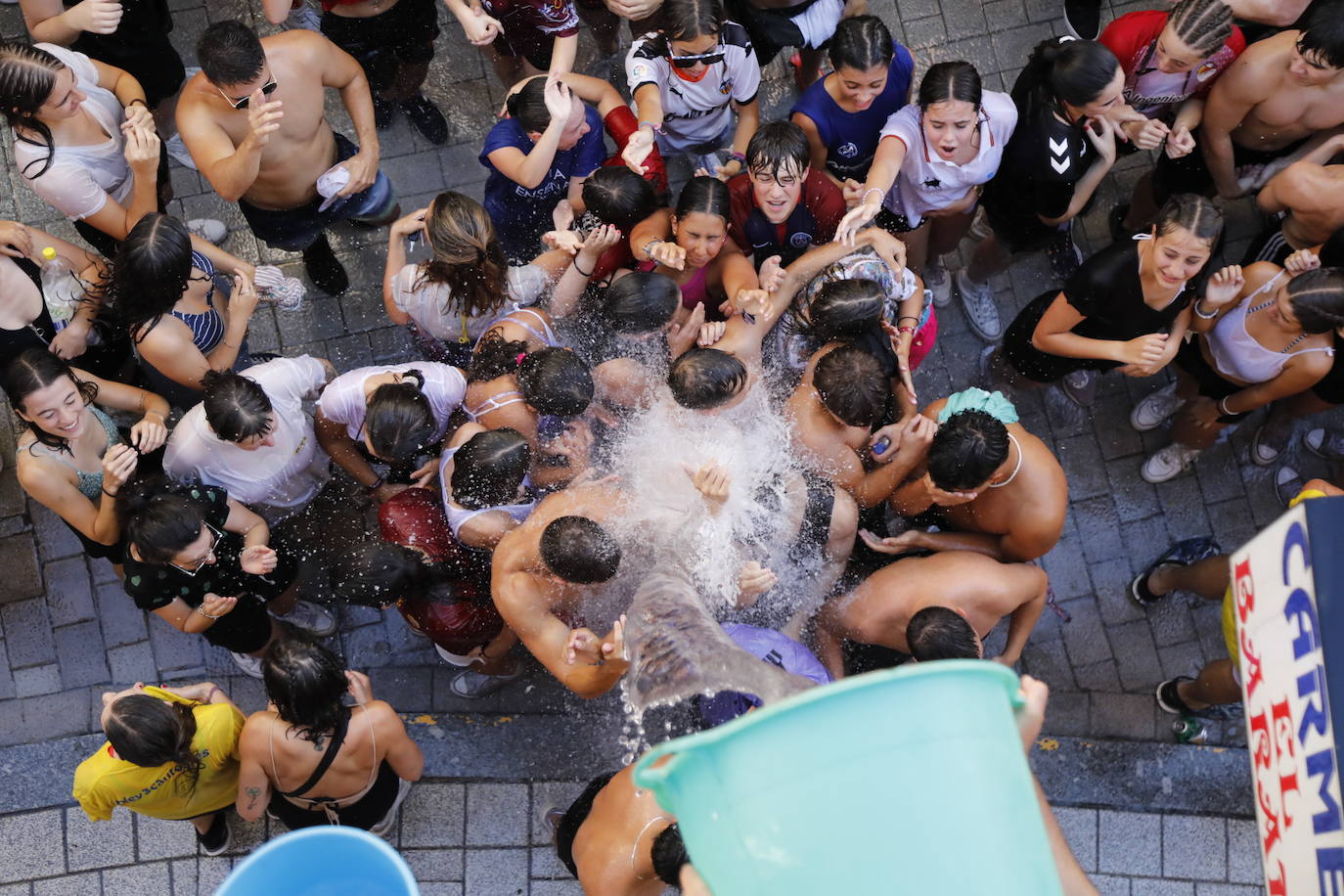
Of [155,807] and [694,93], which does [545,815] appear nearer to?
[155,807]

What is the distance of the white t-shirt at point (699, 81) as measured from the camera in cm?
470

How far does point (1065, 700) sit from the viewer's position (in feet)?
16.2

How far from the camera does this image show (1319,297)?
4008 mm

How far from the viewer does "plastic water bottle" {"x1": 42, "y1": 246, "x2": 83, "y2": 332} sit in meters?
4.31

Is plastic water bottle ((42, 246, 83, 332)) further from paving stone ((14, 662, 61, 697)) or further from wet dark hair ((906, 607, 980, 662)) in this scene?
wet dark hair ((906, 607, 980, 662))

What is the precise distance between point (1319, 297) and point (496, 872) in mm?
4370

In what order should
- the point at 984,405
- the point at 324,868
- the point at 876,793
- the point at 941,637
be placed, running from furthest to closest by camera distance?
the point at 984,405 < the point at 941,637 < the point at 324,868 < the point at 876,793

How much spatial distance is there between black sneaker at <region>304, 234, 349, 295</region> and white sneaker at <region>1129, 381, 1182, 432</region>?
14.5ft

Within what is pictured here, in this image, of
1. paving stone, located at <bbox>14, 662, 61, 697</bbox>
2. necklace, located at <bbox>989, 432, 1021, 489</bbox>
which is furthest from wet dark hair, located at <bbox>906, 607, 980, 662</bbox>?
paving stone, located at <bbox>14, 662, 61, 697</bbox>

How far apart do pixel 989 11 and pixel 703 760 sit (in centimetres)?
560

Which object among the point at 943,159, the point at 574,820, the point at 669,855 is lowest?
the point at 574,820

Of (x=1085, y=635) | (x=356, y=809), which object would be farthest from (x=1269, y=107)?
(x=356, y=809)

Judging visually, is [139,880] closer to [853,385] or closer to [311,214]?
[311,214]

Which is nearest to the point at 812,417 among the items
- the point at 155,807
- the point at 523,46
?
the point at 523,46
